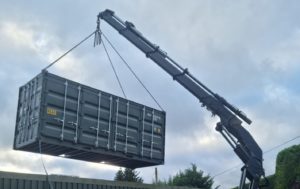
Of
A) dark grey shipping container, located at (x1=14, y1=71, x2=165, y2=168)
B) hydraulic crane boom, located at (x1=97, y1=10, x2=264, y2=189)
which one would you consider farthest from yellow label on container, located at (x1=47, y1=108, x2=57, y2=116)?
hydraulic crane boom, located at (x1=97, y1=10, x2=264, y2=189)

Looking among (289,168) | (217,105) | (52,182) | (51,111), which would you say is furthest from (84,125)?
(289,168)

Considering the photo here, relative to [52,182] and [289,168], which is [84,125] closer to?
[52,182]

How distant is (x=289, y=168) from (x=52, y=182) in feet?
67.4

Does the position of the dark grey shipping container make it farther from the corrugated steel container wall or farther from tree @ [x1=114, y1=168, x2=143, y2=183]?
tree @ [x1=114, y1=168, x2=143, y2=183]

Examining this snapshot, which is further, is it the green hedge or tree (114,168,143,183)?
tree (114,168,143,183)

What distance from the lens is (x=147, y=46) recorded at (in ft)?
72.5

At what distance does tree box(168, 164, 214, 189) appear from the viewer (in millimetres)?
53812

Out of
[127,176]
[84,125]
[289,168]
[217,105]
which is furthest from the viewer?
[127,176]

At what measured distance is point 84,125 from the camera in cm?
1794

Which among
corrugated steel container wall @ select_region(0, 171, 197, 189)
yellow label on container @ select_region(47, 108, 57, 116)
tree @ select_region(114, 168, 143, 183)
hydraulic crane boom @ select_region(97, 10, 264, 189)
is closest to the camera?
corrugated steel container wall @ select_region(0, 171, 197, 189)

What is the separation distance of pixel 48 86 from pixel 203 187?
38.8m

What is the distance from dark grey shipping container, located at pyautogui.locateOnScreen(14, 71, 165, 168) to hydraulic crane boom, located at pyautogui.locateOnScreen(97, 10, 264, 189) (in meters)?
2.21

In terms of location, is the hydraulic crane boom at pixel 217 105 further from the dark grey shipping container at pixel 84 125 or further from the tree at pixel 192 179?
the tree at pixel 192 179

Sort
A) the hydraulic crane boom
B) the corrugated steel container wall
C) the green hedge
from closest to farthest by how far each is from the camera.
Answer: the corrugated steel container wall < the hydraulic crane boom < the green hedge
